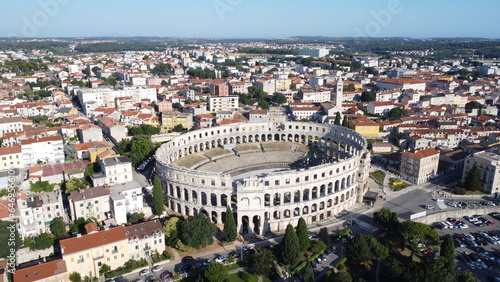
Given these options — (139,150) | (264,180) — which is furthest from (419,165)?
(139,150)

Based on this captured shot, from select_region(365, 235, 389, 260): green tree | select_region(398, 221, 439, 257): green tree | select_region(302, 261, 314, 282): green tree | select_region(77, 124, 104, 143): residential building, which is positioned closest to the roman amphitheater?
select_region(365, 235, 389, 260): green tree

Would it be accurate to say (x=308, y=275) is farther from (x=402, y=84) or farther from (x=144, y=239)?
Result: (x=402, y=84)

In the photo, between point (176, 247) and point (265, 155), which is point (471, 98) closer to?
point (265, 155)

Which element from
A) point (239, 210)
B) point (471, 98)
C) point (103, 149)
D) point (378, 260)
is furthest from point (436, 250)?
point (471, 98)

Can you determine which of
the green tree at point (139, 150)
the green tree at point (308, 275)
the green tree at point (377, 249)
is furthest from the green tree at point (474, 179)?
the green tree at point (139, 150)

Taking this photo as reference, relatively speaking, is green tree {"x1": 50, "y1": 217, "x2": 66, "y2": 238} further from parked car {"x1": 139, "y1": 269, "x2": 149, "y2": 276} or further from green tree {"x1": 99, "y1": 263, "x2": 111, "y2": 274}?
parked car {"x1": 139, "y1": 269, "x2": 149, "y2": 276}

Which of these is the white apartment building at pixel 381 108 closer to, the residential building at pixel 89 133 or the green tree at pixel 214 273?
the residential building at pixel 89 133
